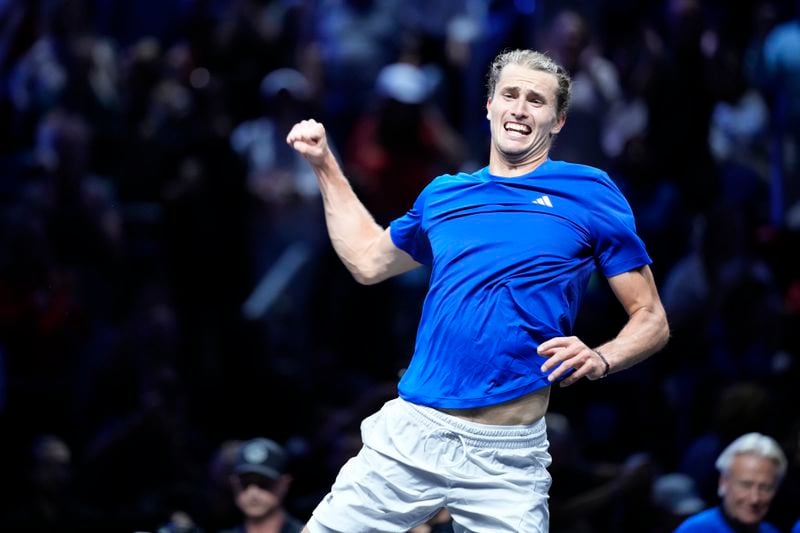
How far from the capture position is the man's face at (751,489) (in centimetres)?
598

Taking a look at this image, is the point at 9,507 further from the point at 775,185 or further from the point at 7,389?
the point at 775,185

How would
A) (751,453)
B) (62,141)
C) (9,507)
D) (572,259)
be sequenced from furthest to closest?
(62,141) → (9,507) → (751,453) → (572,259)

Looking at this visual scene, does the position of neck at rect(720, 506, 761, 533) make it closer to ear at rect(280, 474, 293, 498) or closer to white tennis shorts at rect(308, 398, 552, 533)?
ear at rect(280, 474, 293, 498)

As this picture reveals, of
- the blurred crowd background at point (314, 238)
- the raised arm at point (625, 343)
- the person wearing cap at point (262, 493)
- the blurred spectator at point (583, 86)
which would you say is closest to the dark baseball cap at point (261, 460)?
the person wearing cap at point (262, 493)

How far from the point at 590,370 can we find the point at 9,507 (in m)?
5.07

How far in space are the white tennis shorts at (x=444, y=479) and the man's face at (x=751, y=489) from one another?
6.97 feet

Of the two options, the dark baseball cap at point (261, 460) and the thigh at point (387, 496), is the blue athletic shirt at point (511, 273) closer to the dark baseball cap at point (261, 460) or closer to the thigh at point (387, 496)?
the thigh at point (387, 496)

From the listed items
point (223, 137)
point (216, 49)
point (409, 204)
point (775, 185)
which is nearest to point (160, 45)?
point (216, 49)

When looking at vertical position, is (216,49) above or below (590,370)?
above

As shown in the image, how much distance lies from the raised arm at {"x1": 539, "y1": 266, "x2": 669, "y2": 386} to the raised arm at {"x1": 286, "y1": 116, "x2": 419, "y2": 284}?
798 millimetres

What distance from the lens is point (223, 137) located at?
29.9ft

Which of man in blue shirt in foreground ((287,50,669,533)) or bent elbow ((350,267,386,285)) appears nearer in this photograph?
man in blue shirt in foreground ((287,50,669,533))

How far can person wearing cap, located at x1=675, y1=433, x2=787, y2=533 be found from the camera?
5977mm

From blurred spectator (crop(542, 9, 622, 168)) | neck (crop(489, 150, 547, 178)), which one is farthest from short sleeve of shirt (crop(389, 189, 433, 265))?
blurred spectator (crop(542, 9, 622, 168))
